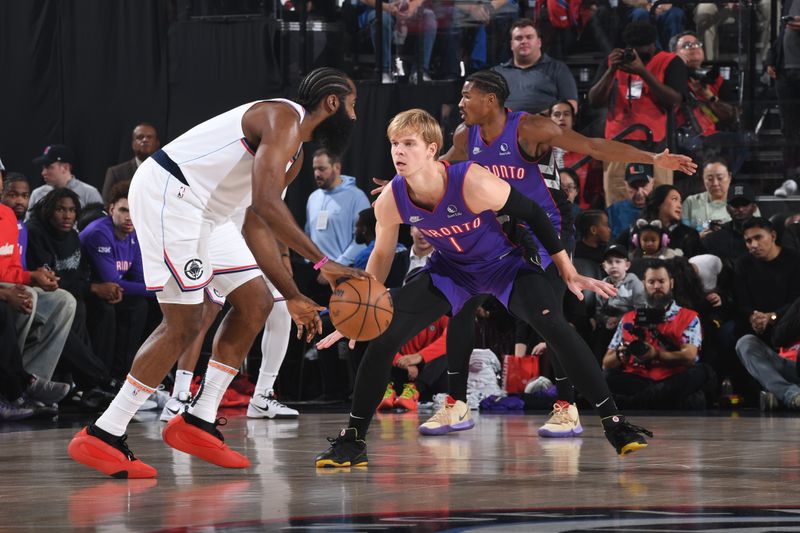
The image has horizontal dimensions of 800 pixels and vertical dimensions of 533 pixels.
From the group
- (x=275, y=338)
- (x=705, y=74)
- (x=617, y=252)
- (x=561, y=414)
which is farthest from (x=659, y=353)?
(x=705, y=74)

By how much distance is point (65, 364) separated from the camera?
9.62 meters

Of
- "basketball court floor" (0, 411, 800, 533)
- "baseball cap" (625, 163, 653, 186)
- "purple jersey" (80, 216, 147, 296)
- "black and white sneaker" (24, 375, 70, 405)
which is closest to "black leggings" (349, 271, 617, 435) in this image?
"basketball court floor" (0, 411, 800, 533)

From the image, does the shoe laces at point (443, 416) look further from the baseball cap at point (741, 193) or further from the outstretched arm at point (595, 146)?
the baseball cap at point (741, 193)

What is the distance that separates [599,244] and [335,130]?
5.28m

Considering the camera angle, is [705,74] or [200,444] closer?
[200,444]

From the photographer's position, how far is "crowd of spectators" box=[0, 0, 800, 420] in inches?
366

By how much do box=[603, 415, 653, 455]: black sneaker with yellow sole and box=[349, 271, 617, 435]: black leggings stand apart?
51 mm

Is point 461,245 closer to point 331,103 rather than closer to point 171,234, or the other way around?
point 331,103

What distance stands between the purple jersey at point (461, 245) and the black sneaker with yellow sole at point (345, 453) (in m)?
0.82

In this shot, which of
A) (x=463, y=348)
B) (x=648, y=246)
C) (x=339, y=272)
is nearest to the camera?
(x=339, y=272)

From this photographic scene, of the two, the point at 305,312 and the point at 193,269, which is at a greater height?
the point at 193,269

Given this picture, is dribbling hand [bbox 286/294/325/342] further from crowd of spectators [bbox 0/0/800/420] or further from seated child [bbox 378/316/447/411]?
seated child [bbox 378/316/447/411]

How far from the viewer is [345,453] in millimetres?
5414

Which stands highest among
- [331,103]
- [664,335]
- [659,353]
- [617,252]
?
[331,103]
